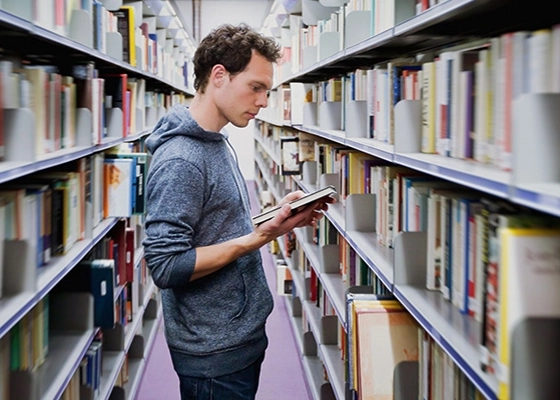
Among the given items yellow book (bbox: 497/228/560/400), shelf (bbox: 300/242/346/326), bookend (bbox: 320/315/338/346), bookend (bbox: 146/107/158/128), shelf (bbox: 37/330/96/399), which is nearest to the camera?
yellow book (bbox: 497/228/560/400)

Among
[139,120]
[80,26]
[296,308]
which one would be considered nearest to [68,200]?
[80,26]

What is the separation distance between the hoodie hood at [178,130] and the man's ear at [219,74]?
124mm

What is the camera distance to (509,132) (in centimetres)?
124

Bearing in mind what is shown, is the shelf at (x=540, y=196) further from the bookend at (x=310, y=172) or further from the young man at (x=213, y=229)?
the bookend at (x=310, y=172)

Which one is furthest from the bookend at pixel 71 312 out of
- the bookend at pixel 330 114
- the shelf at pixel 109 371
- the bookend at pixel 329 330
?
the bookend at pixel 330 114

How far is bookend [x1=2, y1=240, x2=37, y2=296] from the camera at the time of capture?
1.81 m

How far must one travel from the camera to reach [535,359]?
1.02 meters

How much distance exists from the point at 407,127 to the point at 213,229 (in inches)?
24.9

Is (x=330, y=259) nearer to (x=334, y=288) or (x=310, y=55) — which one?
(x=334, y=288)

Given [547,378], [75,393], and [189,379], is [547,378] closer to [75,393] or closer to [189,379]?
[189,379]

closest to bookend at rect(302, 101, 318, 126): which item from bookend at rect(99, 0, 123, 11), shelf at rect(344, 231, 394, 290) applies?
bookend at rect(99, 0, 123, 11)

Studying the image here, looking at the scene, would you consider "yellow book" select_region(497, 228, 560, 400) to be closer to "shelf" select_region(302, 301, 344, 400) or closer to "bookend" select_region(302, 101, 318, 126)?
"shelf" select_region(302, 301, 344, 400)

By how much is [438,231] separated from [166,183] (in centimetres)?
75

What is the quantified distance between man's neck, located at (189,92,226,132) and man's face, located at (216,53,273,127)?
22mm
